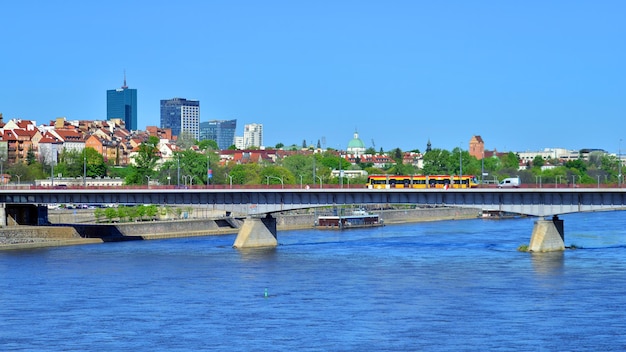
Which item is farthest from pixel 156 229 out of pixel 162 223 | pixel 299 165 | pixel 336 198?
pixel 299 165

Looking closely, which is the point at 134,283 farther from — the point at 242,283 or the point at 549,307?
the point at 549,307

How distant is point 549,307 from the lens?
173 feet

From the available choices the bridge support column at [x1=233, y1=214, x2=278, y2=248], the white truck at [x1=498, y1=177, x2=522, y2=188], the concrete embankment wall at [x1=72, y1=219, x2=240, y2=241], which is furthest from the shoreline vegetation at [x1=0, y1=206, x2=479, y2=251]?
the white truck at [x1=498, y1=177, x2=522, y2=188]

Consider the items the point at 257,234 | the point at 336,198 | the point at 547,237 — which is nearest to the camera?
the point at 547,237

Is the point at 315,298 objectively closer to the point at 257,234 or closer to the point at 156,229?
the point at 257,234

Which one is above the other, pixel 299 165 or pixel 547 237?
pixel 299 165

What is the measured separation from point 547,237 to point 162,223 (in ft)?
119

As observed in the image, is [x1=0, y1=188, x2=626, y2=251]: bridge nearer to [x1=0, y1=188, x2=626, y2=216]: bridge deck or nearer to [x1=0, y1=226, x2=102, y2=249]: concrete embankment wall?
[x1=0, y1=188, x2=626, y2=216]: bridge deck

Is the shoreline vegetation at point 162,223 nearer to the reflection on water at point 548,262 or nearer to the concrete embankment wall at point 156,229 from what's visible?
the concrete embankment wall at point 156,229

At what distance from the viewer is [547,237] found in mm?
78062

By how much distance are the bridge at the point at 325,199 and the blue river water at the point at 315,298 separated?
8.72 feet

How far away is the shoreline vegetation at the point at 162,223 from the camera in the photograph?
89.2 metres

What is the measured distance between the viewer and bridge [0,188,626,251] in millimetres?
78125

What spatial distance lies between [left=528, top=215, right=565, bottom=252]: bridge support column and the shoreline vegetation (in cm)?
3220
